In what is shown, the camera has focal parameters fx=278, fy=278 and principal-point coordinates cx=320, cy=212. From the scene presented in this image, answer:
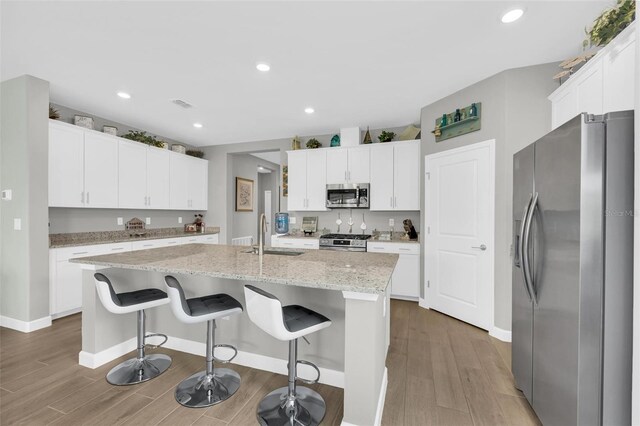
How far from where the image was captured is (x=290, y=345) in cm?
171

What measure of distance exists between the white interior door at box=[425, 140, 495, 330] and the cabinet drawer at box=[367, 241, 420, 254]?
245mm

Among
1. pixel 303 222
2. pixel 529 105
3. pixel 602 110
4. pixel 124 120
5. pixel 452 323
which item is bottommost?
pixel 452 323

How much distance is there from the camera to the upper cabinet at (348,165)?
178 inches

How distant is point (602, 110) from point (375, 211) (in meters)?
3.07

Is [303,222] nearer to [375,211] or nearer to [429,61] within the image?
[375,211]

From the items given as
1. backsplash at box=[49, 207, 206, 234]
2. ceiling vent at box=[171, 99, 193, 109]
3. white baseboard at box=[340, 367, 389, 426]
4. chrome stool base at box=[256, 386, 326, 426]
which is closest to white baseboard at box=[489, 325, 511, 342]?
white baseboard at box=[340, 367, 389, 426]

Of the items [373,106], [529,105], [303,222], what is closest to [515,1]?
[529,105]

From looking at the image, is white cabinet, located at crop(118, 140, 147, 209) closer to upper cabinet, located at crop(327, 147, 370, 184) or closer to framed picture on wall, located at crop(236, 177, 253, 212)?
framed picture on wall, located at crop(236, 177, 253, 212)

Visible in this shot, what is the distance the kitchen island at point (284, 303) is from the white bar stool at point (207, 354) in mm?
169

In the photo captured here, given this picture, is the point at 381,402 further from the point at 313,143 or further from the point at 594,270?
the point at 313,143

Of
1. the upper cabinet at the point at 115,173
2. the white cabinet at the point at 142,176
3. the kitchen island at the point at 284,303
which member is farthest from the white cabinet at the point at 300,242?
the white cabinet at the point at 142,176

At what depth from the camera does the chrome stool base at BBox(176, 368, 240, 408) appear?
6.11 feet

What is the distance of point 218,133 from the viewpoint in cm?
500

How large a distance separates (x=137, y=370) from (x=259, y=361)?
926 millimetres
